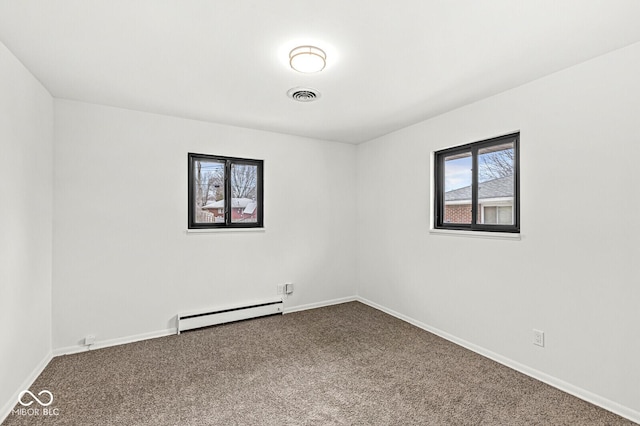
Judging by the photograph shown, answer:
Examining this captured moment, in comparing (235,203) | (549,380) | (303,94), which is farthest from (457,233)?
(235,203)

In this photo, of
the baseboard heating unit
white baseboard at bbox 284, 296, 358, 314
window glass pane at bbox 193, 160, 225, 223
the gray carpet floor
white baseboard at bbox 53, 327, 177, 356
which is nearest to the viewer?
the gray carpet floor

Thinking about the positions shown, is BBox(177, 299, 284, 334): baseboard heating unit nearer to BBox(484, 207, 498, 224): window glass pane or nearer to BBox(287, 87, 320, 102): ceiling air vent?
BBox(287, 87, 320, 102): ceiling air vent

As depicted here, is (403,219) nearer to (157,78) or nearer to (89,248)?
(157,78)

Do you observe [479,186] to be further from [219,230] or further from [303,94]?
[219,230]

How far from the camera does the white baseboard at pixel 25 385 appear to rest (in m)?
2.05

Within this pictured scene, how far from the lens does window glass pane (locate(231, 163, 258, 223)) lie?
3.95 meters

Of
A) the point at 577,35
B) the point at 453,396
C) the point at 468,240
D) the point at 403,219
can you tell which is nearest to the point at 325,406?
the point at 453,396

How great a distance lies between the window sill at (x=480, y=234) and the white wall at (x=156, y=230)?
1700 millimetres

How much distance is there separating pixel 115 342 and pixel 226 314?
111 cm

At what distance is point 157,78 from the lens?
2.53 m

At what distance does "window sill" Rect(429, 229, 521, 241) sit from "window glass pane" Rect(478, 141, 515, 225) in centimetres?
15

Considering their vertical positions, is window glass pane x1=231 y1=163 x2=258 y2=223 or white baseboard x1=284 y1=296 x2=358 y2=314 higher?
window glass pane x1=231 y1=163 x2=258 y2=223

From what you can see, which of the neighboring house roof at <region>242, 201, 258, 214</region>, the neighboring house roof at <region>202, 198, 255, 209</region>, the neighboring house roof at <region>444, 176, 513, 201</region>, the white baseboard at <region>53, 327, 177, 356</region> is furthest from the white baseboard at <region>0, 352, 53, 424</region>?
the neighboring house roof at <region>444, 176, 513, 201</region>

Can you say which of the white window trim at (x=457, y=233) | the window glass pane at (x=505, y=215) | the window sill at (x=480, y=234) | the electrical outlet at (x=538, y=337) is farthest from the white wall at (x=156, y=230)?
the electrical outlet at (x=538, y=337)
